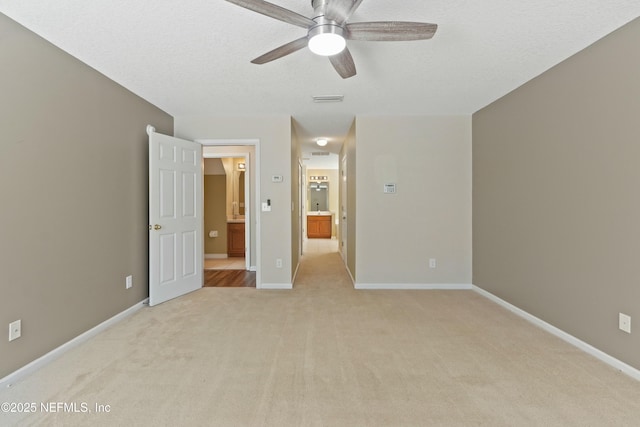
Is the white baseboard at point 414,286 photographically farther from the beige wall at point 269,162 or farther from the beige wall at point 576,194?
the beige wall at point 269,162

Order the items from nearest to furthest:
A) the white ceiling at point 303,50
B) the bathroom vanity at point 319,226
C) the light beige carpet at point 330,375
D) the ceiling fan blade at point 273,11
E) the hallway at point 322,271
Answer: the ceiling fan blade at point 273,11, the light beige carpet at point 330,375, the white ceiling at point 303,50, the hallway at point 322,271, the bathroom vanity at point 319,226

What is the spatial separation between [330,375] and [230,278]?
3041 mm

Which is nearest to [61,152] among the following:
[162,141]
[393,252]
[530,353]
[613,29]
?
[162,141]

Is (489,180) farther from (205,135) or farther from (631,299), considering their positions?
(205,135)

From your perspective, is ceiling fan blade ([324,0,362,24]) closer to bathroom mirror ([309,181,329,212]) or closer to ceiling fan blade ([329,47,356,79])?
ceiling fan blade ([329,47,356,79])

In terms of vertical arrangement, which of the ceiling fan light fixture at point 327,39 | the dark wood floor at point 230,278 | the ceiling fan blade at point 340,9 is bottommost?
the dark wood floor at point 230,278

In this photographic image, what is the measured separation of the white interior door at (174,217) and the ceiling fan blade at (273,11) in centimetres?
231

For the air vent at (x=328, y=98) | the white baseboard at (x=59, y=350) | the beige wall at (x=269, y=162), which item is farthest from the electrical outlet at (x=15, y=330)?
the air vent at (x=328, y=98)

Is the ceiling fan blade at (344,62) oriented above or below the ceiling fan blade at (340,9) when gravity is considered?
below

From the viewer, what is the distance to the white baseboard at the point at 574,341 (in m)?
1.96

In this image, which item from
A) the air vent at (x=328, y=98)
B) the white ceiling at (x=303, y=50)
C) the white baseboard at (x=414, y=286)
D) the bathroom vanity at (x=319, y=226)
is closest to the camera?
the white ceiling at (x=303, y=50)

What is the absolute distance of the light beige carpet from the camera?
157 centimetres

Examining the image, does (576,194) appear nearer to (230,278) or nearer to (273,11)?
(273,11)

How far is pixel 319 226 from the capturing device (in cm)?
982
